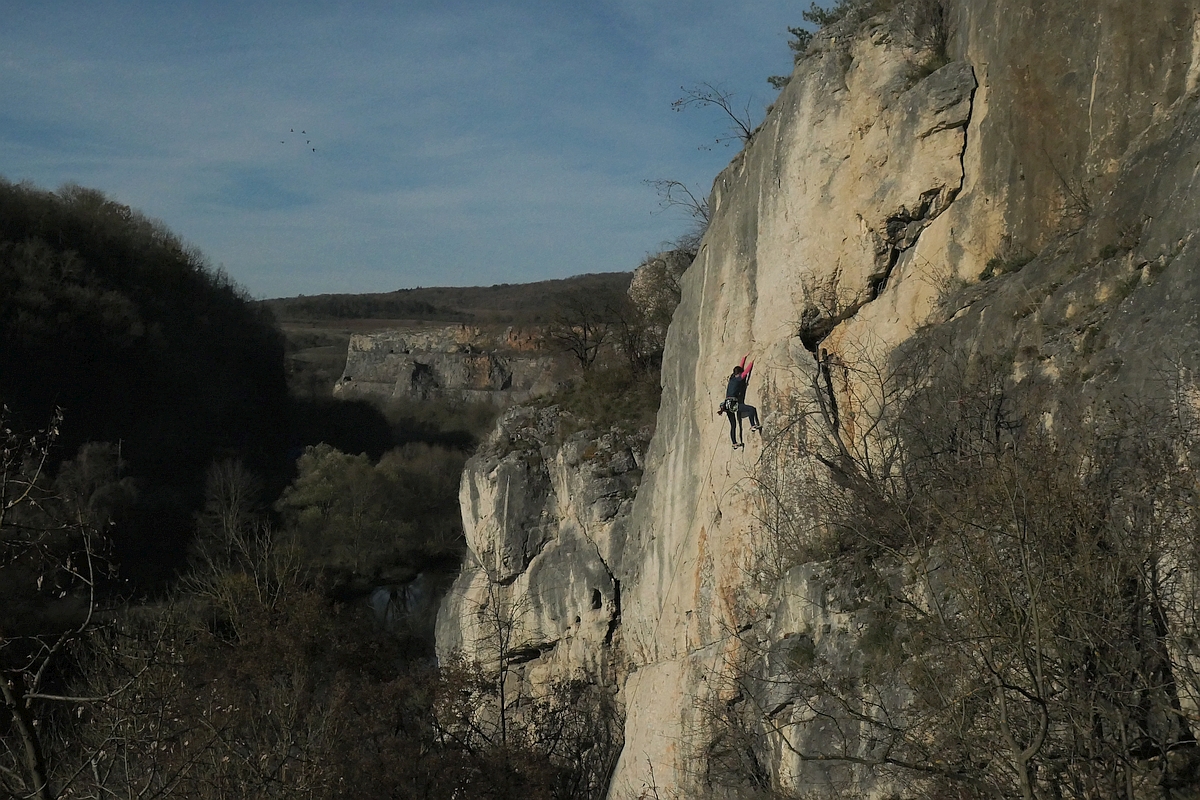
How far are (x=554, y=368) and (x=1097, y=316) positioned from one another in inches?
976

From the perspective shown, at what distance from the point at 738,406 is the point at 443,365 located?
213ft

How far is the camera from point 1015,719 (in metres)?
6.37

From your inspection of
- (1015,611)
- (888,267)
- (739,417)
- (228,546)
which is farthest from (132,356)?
(1015,611)

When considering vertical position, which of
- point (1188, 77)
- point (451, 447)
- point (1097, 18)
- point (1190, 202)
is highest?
point (1097, 18)

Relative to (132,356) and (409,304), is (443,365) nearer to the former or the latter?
(132,356)

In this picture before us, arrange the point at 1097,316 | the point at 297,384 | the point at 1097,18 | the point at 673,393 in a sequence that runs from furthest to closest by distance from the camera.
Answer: the point at 297,384
the point at 673,393
the point at 1097,18
the point at 1097,316

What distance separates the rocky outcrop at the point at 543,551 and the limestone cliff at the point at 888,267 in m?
5.39

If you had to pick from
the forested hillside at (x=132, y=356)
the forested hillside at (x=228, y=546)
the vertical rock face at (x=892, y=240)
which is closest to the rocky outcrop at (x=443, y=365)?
the forested hillside at (x=228, y=546)

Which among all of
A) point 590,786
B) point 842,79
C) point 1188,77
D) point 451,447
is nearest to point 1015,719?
point 1188,77

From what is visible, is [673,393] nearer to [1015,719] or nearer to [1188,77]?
[1188,77]

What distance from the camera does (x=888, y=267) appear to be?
11125 millimetres

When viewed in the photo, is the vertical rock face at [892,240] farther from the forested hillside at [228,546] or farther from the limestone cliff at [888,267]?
the forested hillside at [228,546]

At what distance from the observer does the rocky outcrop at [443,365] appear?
230 ft

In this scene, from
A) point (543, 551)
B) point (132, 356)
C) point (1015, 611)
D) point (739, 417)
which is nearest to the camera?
point (1015, 611)
